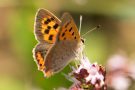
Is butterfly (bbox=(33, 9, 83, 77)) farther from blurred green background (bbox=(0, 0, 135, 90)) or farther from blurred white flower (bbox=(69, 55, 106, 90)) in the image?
blurred green background (bbox=(0, 0, 135, 90))

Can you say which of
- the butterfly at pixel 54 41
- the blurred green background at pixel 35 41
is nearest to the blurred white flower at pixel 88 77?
the butterfly at pixel 54 41

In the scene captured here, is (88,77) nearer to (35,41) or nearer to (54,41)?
(54,41)

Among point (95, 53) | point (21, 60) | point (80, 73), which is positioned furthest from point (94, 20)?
point (80, 73)

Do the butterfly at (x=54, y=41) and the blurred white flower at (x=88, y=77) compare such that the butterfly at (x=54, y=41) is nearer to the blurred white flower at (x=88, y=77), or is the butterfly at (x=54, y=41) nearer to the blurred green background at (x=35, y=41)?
the blurred white flower at (x=88, y=77)

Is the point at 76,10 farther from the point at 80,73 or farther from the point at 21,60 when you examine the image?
the point at 80,73

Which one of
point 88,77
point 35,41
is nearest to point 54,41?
point 88,77

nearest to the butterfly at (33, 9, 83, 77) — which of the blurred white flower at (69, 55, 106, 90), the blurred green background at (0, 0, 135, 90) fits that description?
the blurred white flower at (69, 55, 106, 90)
